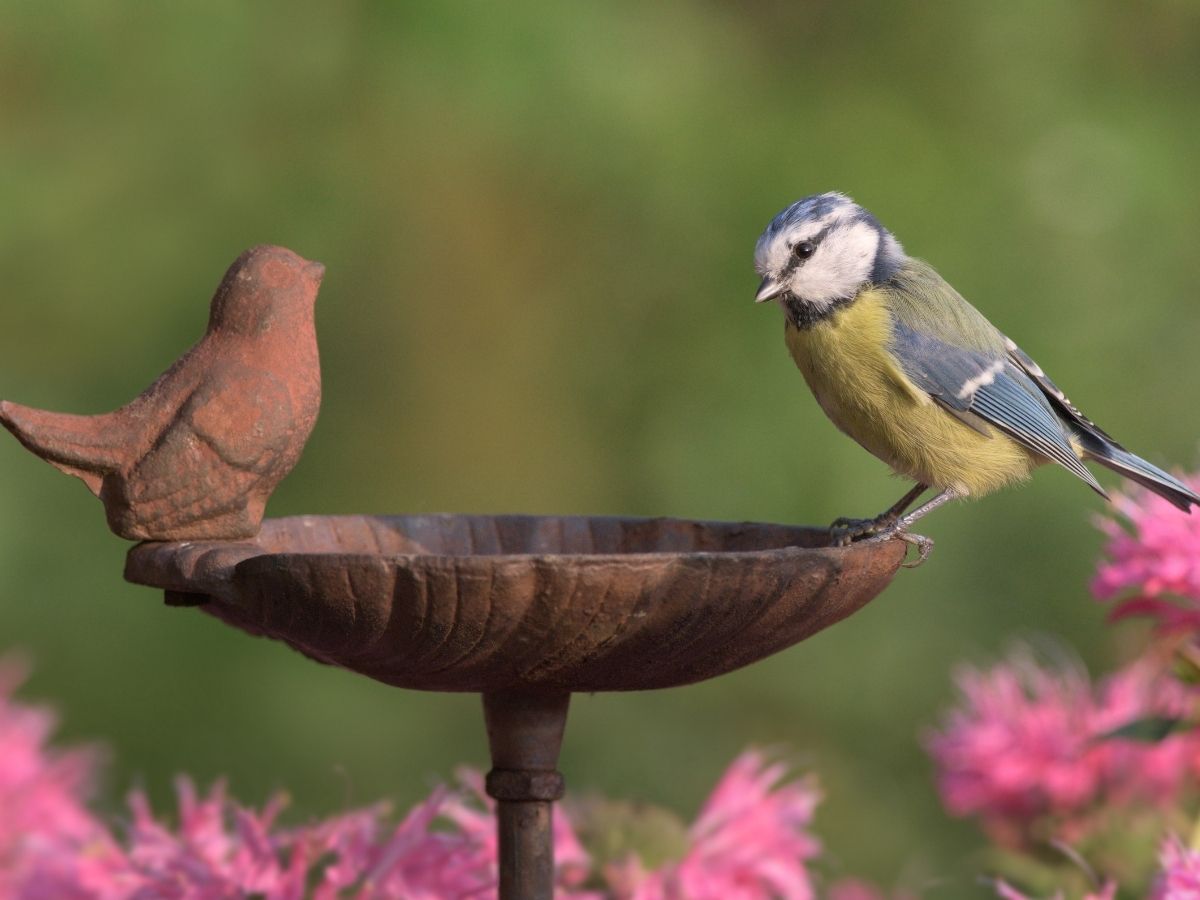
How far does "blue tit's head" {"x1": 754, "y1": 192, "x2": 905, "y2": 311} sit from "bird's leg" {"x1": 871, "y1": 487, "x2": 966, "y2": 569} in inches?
10.6

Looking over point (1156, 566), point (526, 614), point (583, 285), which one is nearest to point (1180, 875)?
point (1156, 566)

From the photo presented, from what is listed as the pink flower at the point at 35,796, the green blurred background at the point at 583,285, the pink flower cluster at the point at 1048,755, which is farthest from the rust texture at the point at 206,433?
the green blurred background at the point at 583,285

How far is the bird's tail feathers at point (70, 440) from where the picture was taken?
5.04 feet

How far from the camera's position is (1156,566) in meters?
1.70

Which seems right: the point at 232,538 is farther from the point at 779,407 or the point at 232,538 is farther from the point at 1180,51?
the point at 1180,51

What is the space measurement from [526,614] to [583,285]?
253 centimetres

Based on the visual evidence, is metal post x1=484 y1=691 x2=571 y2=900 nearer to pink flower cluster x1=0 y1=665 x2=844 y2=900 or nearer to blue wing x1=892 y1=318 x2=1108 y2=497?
pink flower cluster x1=0 y1=665 x2=844 y2=900

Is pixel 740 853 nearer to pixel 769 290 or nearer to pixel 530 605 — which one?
pixel 769 290

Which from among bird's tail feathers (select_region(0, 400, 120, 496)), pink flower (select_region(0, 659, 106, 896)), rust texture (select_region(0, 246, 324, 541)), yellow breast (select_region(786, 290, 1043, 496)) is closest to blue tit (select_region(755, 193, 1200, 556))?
yellow breast (select_region(786, 290, 1043, 496))

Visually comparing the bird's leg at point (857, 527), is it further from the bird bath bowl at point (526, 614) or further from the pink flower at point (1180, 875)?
the pink flower at point (1180, 875)

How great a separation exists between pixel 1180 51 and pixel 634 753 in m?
1.92

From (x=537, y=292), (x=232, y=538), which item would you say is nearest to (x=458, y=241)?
(x=537, y=292)

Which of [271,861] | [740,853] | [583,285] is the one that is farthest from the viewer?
[583,285]

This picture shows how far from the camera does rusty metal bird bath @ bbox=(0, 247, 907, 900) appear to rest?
130cm
